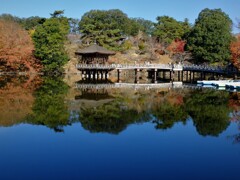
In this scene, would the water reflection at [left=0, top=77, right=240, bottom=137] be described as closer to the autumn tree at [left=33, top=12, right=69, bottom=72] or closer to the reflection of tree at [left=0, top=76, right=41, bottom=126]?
the reflection of tree at [left=0, top=76, right=41, bottom=126]

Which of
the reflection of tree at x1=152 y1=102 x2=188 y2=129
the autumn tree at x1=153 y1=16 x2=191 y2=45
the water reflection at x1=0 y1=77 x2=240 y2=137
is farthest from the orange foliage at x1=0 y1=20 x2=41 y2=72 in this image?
the reflection of tree at x1=152 y1=102 x2=188 y2=129

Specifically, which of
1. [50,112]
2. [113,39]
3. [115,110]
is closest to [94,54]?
[113,39]

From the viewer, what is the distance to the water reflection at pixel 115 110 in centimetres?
1650

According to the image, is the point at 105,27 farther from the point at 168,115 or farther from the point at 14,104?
the point at 168,115

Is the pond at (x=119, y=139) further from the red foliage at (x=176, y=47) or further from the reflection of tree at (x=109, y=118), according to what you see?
the red foliage at (x=176, y=47)

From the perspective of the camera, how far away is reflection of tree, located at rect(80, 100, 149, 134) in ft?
51.4

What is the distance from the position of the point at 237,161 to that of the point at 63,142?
6.25 metres

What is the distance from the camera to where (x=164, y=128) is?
1585cm

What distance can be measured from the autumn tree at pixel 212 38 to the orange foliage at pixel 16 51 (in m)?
23.8

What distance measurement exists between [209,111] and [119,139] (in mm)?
8355

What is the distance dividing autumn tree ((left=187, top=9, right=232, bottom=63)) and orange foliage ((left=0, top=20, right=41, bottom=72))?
78.2 ft

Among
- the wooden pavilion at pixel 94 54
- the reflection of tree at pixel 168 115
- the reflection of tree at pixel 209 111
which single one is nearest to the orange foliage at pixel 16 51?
the wooden pavilion at pixel 94 54

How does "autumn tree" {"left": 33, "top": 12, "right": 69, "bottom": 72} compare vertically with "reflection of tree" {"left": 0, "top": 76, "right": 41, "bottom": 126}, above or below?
above

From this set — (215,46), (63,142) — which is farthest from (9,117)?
(215,46)
